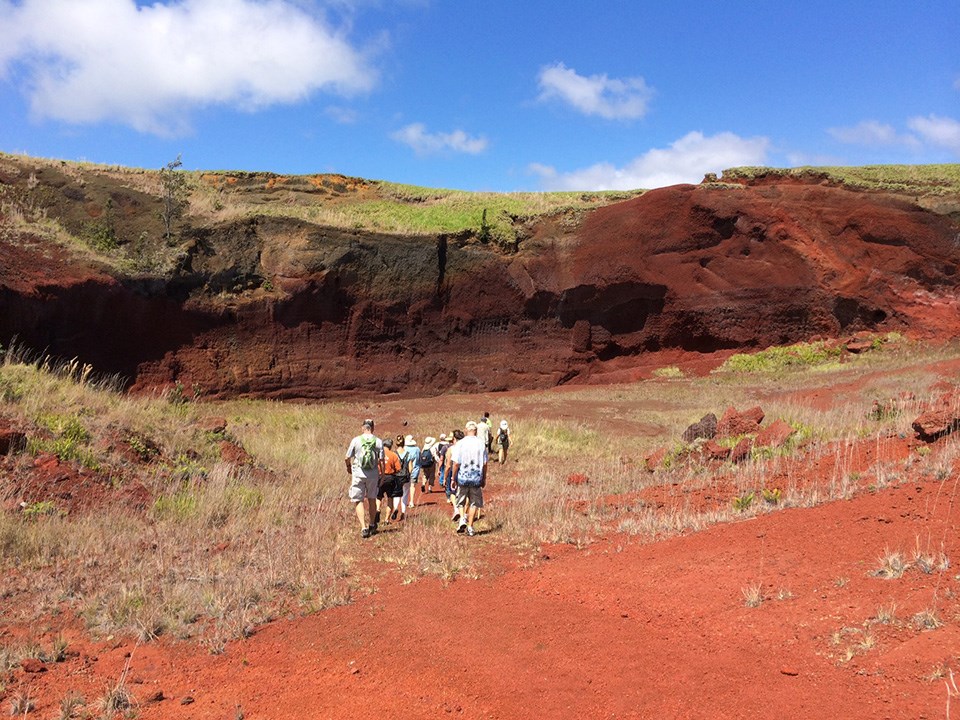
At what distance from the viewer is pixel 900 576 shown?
5344mm

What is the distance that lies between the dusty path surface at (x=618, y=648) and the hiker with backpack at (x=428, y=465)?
745 cm

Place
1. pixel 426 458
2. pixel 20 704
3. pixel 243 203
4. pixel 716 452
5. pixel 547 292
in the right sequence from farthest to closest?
pixel 243 203, pixel 547 292, pixel 426 458, pixel 716 452, pixel 20 704

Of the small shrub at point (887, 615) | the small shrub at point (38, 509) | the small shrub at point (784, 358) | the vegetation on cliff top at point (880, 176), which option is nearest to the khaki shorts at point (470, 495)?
the small shrub at point (38, 509)

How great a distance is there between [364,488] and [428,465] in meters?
5.37

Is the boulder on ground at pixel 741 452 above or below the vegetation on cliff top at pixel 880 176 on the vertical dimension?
below

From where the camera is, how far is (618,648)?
16.7ft

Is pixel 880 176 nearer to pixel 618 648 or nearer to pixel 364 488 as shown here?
pixel 364 488

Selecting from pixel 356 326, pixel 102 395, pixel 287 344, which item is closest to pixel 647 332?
pixel 356 326

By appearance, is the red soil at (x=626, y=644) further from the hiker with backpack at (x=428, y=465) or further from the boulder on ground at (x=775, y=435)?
the hiker with backpack at (x=428, y=465)

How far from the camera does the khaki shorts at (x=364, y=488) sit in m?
9.49

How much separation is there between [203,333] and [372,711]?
22.6 meters

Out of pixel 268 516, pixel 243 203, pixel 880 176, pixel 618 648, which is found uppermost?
pixel 880 176

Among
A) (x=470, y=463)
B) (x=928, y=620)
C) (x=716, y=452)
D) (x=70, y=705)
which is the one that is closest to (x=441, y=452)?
(x=716, y=452)

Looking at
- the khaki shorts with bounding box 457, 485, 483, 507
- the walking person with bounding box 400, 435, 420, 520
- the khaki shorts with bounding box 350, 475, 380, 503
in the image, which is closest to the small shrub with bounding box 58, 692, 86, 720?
the khaki shorts with bounding box 350, 475, 380, 503
